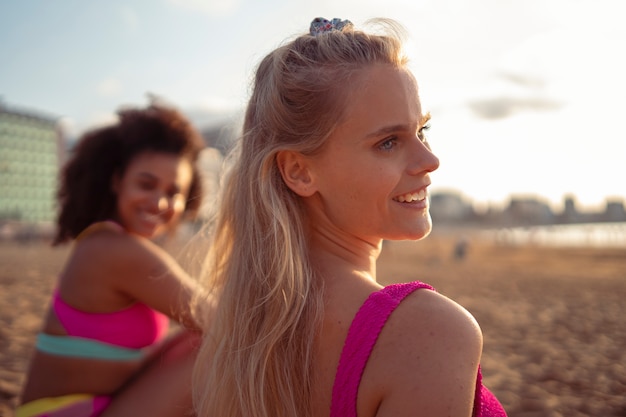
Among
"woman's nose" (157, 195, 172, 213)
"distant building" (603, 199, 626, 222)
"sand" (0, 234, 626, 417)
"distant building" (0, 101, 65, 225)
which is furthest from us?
"distant building" (603, 199, 626, 222)

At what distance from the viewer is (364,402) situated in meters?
1.00

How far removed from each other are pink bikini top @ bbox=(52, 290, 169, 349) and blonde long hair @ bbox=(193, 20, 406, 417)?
2.85ft

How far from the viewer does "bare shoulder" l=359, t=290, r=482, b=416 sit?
93 centimetres

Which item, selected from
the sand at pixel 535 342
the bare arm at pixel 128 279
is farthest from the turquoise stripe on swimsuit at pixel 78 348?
the sand at pixel 535 342

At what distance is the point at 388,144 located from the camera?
1260 mm

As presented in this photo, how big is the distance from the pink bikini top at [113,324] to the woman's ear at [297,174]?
4.09ft

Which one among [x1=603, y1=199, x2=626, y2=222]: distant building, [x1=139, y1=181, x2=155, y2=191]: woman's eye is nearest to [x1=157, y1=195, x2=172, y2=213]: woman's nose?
[x1=139, y1=181, x2=155, y2=191]: woman's eye

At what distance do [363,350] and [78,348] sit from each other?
152 cm

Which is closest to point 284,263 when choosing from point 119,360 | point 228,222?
point 228,222

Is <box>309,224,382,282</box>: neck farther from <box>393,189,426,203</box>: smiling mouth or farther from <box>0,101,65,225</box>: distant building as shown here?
<box>0,101,65,225</box>: distant building

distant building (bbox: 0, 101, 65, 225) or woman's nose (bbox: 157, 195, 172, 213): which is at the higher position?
woman's nose (bbox: 157, 195, 172, 213)

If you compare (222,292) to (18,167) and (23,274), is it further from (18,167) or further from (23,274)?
(18,167)

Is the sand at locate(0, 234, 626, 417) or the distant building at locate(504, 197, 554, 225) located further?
the distant building at locate(504, 197, 554, 225)

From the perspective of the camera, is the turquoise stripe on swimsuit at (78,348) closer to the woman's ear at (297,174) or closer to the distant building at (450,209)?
the woman's ear at (297,174)
